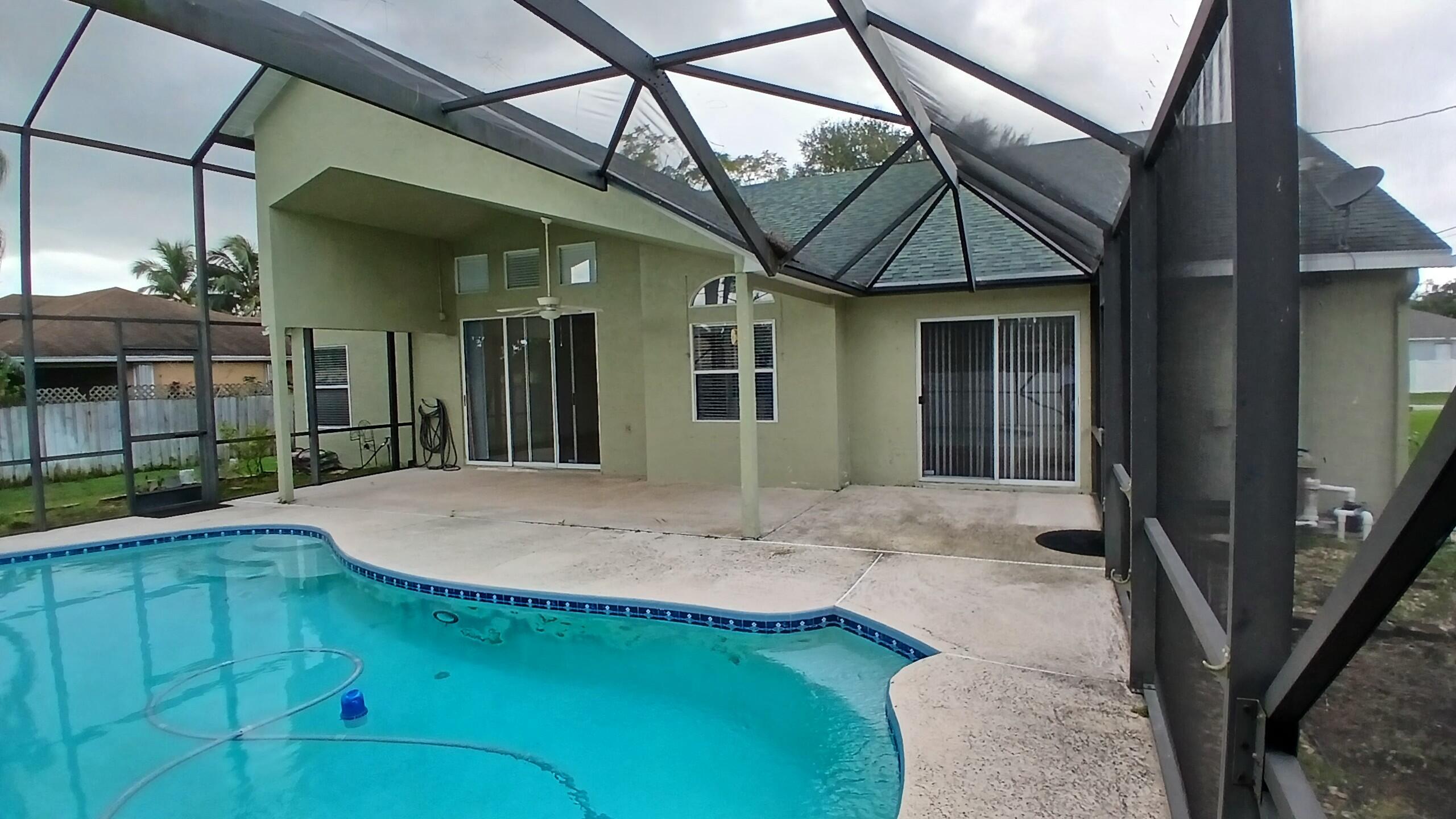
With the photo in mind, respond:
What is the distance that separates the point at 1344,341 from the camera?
45.9 inches

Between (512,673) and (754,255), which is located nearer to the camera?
(512,673)

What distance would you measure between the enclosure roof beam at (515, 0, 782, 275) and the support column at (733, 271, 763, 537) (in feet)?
1.35

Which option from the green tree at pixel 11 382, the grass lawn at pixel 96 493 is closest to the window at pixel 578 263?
the grass lawn at pixel 96 493

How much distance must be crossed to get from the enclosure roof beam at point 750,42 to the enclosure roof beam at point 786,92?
4.2 inches

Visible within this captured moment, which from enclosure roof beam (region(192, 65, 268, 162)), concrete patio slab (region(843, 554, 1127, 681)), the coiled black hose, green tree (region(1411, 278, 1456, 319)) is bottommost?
concrete patio slab (region(843, 554, 1127, 681))

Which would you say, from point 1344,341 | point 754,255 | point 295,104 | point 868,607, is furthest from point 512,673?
point 295,104

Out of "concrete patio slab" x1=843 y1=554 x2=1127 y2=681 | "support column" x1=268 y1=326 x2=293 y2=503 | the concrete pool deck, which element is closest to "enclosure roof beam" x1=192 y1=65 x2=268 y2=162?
"support column" x1=268 y1=326 x2=293 y2=503

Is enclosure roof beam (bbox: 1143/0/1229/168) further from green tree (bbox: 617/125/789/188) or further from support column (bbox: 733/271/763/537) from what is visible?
support column (bbox: 733/271/763/537)

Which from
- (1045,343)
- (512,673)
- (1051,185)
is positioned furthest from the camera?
(1045,343)

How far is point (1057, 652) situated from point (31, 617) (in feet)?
24.0

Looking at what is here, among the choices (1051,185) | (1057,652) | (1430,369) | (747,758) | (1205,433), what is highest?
(1051,185)

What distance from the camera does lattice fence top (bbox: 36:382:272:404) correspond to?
904 centimetres

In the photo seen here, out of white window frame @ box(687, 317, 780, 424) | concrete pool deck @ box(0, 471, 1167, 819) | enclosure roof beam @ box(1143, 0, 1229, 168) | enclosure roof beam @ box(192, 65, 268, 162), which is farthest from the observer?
white window frame @ box(687, 317, 780, 424)

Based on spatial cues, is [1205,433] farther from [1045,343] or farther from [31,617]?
[31,617]
